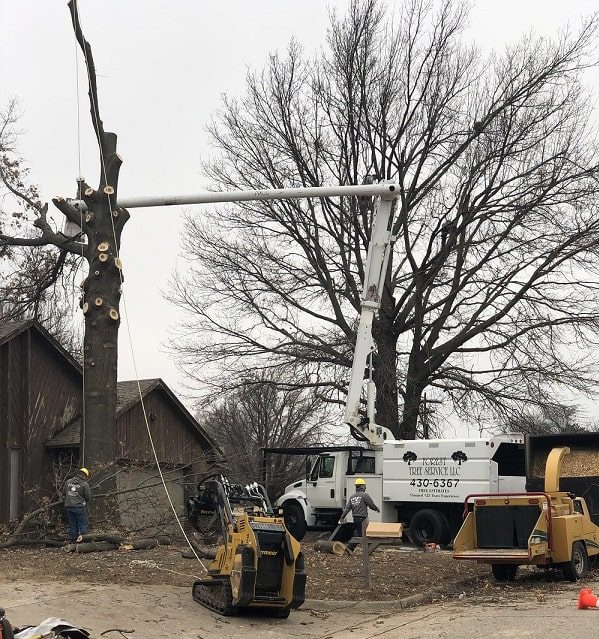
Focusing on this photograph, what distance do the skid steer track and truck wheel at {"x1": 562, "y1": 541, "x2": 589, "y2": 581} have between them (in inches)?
240

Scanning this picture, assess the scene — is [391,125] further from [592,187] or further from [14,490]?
[14,490]

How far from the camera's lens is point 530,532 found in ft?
54.1

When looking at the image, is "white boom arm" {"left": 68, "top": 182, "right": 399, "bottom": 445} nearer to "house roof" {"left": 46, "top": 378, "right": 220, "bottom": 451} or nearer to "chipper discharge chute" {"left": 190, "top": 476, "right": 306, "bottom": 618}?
"house roof" {"left": 46, "top": 378, "right": 220, "bottom": 451}

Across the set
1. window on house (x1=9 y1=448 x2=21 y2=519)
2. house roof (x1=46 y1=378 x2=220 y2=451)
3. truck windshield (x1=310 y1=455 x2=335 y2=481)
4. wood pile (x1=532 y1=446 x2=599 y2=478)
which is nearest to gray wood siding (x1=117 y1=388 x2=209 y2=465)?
house roof (x1=46 y1=378 x2=220 y2=451)

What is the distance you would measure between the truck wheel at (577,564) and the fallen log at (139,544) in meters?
7.23

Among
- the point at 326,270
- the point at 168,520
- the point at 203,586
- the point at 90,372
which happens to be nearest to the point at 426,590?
the point at 203,586

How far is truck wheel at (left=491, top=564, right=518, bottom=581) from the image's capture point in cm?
1717

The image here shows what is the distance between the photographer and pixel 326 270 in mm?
32156

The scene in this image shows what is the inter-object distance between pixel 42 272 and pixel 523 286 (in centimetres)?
1408

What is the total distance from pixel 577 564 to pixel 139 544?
7.58 metres

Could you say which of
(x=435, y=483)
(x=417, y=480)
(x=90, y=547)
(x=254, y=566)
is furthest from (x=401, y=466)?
(x=254, y=566)

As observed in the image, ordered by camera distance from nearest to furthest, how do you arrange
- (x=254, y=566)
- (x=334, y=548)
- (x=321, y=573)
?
1. (x=254, y=566)
2. (x=321, y=573)
3. (x=334, y=548)

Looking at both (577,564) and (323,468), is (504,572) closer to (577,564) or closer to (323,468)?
(577,564)

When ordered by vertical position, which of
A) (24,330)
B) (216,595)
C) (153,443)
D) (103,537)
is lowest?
(216,595)
